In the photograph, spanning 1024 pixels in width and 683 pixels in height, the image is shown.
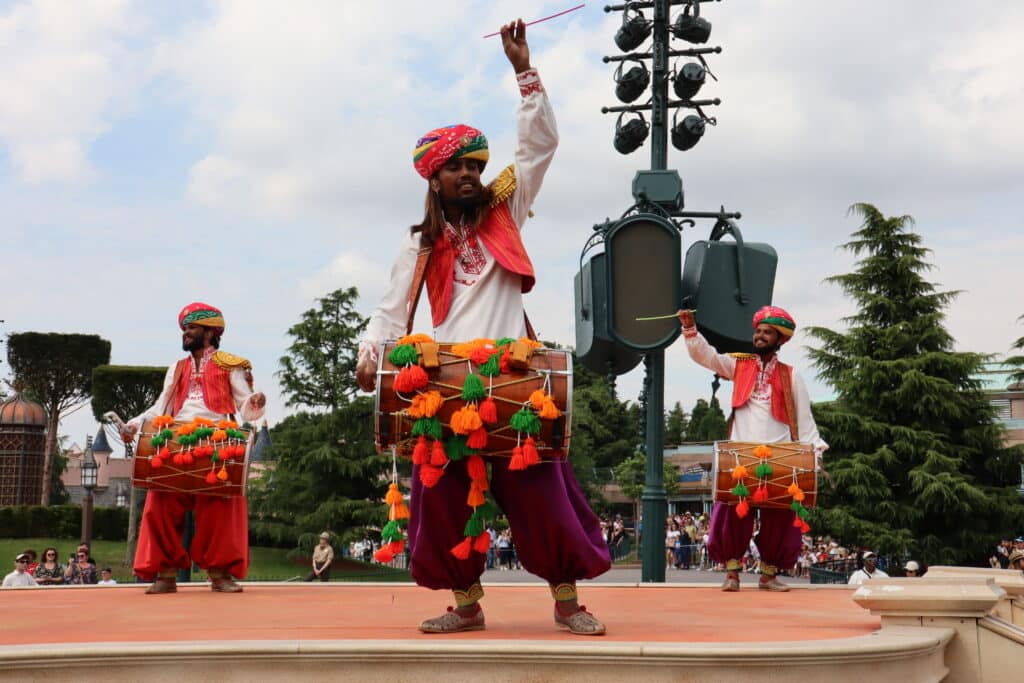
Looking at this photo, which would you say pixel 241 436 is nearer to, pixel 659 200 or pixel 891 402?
pixel 659 200

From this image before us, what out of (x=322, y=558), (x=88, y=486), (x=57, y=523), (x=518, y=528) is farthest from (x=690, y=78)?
(x=57, y=523)

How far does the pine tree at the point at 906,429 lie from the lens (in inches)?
866

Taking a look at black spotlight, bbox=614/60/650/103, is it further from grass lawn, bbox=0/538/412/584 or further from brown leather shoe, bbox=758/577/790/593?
grass lawn, bbox=0/538/412/584

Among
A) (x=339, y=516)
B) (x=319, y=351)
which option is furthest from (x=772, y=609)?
(x=319, y=351)

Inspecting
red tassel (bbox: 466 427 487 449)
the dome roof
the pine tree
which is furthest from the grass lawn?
red tassel (bbox: 466 427 487 449)

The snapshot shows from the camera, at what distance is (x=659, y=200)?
10.5 metres

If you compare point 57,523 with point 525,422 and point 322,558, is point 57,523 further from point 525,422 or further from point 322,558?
point 525,422

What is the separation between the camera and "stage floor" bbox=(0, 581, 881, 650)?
4.82m

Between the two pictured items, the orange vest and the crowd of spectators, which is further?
the crowd of spectators

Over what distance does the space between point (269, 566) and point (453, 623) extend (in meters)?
25.0

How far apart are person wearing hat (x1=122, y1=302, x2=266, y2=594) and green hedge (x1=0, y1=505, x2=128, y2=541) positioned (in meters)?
30.5

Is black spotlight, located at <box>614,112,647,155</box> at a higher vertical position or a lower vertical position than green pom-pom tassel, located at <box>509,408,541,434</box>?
higher

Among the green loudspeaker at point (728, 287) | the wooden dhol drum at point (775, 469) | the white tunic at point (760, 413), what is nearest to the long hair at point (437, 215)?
the wooden dhol drum at point (775, 469)

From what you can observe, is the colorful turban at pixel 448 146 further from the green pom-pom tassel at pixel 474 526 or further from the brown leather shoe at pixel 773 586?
the brown leather shoe at pixel 773 586
